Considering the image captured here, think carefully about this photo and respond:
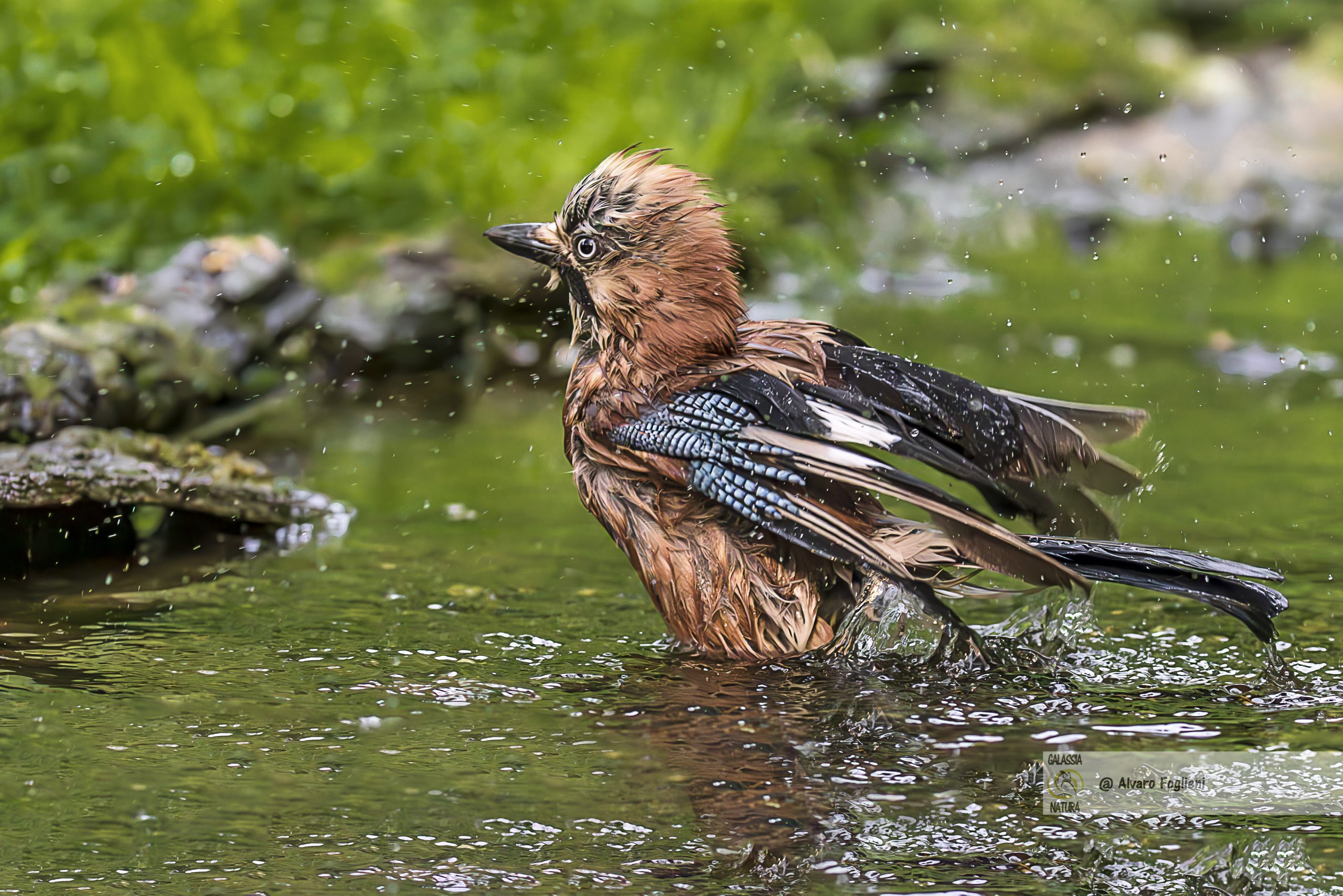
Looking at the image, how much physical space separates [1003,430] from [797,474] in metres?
0.70

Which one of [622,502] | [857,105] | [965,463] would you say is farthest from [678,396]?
[857,105]

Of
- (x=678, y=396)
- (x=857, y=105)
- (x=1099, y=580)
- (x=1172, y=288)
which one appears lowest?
(x=1099, y=580)

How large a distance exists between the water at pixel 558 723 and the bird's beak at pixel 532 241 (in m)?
1.05

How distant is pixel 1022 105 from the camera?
14.3 metres

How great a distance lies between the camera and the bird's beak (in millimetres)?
4691

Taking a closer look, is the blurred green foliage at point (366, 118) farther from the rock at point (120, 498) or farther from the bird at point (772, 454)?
the bird at point (772, 454)

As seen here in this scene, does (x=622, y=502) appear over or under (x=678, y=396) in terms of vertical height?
under

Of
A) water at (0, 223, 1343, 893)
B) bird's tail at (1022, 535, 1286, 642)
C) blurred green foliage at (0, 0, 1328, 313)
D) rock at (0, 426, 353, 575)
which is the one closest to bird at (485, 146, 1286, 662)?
bird's tail at (1022, 535, 1286, 642)

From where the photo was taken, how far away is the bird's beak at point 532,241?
4.69 metres

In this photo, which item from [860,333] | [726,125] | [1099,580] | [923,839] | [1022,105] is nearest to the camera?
[923,839]

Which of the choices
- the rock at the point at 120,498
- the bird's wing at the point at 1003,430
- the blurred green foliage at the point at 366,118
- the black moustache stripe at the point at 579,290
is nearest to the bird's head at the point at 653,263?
the black moustache stripe at the point at 579,290

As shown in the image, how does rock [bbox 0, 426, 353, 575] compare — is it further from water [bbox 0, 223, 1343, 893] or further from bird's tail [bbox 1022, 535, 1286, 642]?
bird's tail [bbox 1022, 535, 1286, 642]

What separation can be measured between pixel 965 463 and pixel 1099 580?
1.50ft

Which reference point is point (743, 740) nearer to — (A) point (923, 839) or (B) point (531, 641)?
(A) point (923, 839)
